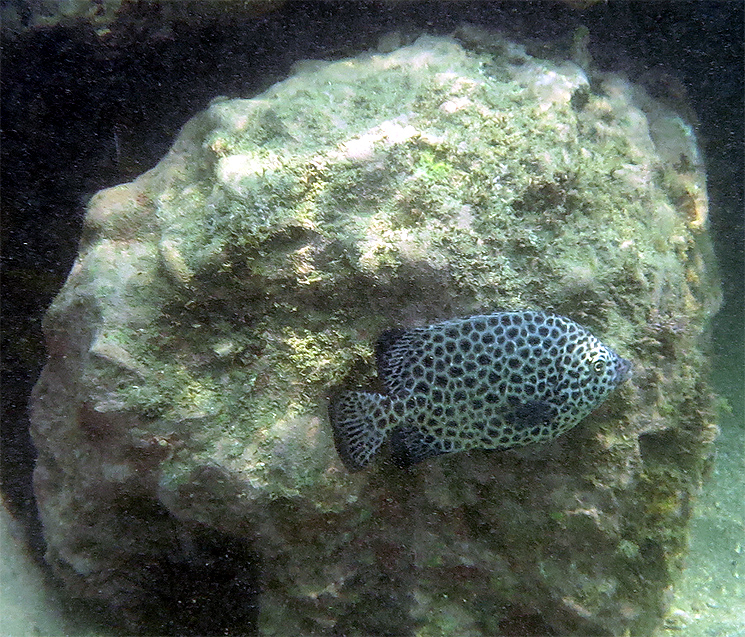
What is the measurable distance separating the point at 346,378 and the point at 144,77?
3562 mm

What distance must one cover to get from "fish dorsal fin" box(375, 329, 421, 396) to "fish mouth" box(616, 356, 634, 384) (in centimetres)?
118

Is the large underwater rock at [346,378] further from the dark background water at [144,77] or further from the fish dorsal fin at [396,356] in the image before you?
the dark background water at [144,77]

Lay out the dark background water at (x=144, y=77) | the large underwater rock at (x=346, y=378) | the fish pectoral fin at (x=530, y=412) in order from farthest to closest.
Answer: the dark background water at (x=144, y=77) < the large underwater rock at (x=346, y=378) < the fish pectoral fin at (x=530, y=412)

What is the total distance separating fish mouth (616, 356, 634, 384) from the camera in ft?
9.36

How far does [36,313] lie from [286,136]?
3132 millimetres

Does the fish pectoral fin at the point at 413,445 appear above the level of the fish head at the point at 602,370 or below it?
below

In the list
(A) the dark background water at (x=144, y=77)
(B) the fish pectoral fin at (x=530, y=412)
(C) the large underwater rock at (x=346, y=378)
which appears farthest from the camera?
(A) the dark background water at (x=144, y=77)

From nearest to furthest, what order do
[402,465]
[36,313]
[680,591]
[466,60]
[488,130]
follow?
1. [402,465]
2. [488,130]
3. [466,60]
4. [680,591]
5. [36,313]

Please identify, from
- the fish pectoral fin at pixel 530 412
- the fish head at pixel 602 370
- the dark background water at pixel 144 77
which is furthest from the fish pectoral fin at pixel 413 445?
the dark background water at pixel 144 77

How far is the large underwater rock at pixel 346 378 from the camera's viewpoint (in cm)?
287

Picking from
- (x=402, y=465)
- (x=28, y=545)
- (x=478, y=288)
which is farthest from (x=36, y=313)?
(x=478, y=288)

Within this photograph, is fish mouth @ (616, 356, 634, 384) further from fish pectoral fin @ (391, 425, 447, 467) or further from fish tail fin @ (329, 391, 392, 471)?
fish tail fin @ (329, 391, 392, 471)

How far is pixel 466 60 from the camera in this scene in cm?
378

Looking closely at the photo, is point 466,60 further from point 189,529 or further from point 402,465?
point 189,529
